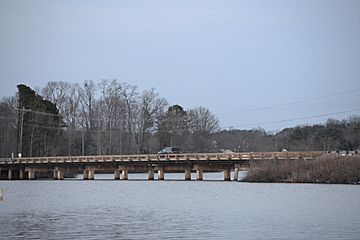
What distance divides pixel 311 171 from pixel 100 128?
70.6m

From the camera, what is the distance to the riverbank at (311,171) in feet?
247

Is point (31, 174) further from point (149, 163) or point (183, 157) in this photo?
point (183, 157)

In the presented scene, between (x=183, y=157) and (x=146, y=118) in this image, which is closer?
(x=183, y=157)

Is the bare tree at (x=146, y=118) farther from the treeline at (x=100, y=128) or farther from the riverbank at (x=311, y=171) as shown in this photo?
the riverbank at (x=311, y=171)

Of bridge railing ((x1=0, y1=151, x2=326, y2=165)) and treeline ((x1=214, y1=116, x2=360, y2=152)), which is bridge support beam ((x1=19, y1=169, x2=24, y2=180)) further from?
treeline ((x1=214, y1=116, x2=360, y2=152))

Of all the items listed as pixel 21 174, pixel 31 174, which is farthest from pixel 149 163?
pixel 21 174

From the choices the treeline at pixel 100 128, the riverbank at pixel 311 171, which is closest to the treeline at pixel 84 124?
the treeline at pixel 100 128

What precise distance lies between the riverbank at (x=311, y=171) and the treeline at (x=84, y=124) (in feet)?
175

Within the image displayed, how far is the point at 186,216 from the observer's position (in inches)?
1590

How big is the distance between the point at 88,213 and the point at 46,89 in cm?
10285

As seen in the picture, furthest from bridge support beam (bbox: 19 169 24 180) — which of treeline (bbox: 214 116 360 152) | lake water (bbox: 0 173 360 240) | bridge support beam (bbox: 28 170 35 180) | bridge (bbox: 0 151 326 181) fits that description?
treeline (bbox: 214 116 360 152)

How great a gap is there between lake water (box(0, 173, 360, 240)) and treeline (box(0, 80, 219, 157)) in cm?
7186

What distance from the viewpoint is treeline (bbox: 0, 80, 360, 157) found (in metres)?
130

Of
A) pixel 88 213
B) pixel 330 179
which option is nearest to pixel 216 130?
pixel 330 179
